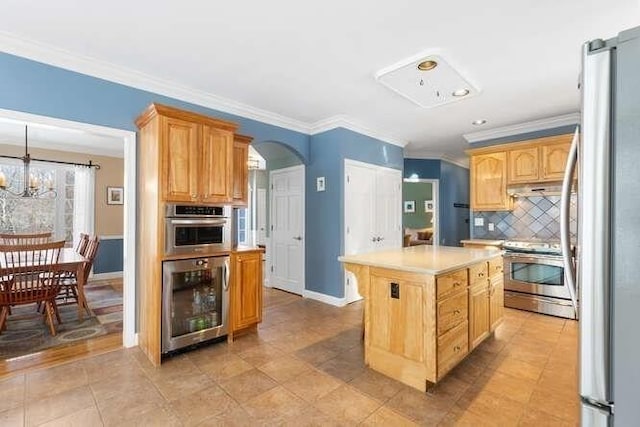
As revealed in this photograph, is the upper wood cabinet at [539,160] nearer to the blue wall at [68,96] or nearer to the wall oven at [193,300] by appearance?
the wall oven at [193,300]

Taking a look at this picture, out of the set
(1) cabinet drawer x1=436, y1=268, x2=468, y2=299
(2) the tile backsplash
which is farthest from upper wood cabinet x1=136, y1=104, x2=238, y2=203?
(2) the tile backsplash

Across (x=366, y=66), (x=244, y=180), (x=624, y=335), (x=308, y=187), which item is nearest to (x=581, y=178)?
(x=624, y=335)

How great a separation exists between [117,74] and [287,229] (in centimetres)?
302

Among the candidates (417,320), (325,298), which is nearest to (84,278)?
(325,298)

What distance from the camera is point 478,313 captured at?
267 cm

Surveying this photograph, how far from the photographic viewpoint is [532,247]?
396cm

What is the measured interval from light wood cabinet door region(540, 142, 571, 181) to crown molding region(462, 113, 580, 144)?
0.38 m

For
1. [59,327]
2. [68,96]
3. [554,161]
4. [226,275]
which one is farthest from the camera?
[554,161]

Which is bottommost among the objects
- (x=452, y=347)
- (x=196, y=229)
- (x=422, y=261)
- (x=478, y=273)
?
(x=452, y=347)

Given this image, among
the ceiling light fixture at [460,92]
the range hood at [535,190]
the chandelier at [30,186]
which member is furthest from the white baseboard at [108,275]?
the range hood at [535,190]

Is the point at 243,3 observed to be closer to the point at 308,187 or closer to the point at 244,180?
the point at 244,180

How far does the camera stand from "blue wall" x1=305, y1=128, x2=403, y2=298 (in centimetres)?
432

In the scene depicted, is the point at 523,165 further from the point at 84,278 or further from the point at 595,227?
the point at 84,278

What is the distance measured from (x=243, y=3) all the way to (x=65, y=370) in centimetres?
310
